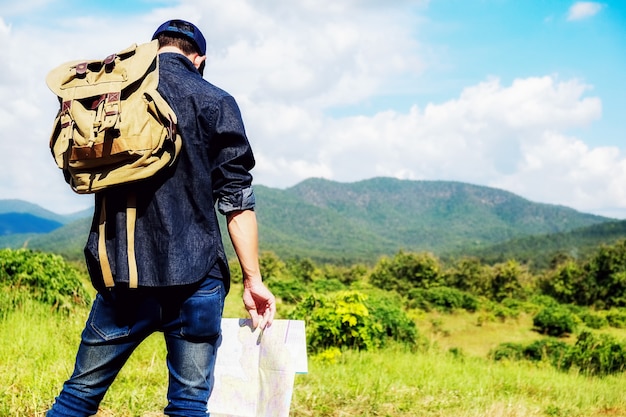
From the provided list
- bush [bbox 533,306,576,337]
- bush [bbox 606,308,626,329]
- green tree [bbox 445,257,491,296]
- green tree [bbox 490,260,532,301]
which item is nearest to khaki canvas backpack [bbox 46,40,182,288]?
bush [bbox 533,306,576,337]

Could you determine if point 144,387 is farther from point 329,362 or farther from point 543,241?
point 543,241

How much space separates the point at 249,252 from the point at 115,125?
54cm

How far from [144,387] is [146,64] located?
2560 millimetres

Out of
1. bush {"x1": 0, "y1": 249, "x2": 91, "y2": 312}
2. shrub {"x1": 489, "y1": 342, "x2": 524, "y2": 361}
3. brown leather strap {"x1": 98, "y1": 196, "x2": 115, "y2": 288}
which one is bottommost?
shrub {"x1": 489, "y1": 342, "x2": 524, "y2": 361}

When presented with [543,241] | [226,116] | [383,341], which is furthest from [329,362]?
[543,241]

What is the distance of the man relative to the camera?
5.68 ft

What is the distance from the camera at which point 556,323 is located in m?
19.4

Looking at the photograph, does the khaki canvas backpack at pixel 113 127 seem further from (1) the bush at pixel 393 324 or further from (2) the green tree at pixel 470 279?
(2) the green tree at pixel 470 279

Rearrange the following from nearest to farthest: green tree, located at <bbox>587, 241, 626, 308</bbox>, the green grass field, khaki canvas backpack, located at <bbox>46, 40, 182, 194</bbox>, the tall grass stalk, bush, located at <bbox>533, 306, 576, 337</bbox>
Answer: khaki canvas backpack, located at <bbox>46, 40, 182, 194</bbox> < the green grass field < the tall grass stalk < bush, located at <bbox>533, 306, 576, 337</bbox> < green tree, located at <bbox>587, 241, 626, 308</bbox>

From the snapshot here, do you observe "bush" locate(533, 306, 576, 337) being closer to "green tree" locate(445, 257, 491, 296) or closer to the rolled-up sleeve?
"green tree" locate(445, 257, 491, 296)

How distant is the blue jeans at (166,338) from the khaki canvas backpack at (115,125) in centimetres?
37

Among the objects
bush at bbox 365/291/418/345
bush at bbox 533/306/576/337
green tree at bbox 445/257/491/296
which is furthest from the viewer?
green tree at bbox 445/257/491/296

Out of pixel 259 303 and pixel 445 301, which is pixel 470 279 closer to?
pixel 445 301

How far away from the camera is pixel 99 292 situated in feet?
6.04
